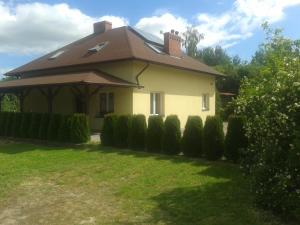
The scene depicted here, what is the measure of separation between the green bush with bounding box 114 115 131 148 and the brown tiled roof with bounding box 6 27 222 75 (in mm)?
5354

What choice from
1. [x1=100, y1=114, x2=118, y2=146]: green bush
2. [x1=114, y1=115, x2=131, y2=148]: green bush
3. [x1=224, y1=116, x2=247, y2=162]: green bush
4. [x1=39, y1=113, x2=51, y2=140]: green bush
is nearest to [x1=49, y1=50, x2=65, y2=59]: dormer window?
[x1=39, y1=113, x2=51, y2=140]: green bush

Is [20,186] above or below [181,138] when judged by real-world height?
below

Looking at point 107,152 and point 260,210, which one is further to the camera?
point 107,152

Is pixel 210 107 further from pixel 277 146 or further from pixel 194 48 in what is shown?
pixel 194 48

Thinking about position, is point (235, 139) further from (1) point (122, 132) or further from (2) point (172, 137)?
(1) point (122, 132)

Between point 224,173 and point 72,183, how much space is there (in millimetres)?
3615

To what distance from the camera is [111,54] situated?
19781mm

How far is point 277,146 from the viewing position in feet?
19.9

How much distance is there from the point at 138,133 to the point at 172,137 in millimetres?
1503

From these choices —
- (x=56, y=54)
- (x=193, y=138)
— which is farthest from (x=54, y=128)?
(x=56, y=54)

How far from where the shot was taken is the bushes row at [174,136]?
10531 millimetres

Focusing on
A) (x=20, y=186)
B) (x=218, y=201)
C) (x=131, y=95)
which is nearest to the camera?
(x=218, y=201)

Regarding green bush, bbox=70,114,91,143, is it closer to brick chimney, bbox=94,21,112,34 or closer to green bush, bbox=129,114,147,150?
green bush, bbox=129,114,147,150

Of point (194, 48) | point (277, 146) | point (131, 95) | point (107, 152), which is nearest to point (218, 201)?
point (277, 146)
